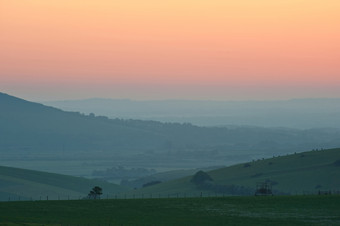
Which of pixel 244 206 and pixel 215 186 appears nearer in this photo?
pixel 244 206

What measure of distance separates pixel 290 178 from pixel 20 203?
94.0 meters

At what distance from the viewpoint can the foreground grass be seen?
107875 mm

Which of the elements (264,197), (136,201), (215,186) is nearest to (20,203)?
(136,201)

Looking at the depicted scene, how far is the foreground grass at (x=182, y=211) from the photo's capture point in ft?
354

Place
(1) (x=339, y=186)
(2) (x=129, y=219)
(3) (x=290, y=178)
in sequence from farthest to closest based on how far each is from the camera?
(3) (x=290, y=178)
(1) (x=339, y=186)
(2) (x=129, y=219)

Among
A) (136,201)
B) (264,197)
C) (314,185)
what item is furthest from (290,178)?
(136,201)

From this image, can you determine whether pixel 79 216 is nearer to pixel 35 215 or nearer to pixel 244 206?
pixel 35 215

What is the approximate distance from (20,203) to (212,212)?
3311 centimetres

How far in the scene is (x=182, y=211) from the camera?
12006cm

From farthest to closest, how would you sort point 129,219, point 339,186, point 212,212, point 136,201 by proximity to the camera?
point 339,186, point 136,201, point 212,212, point 129,219

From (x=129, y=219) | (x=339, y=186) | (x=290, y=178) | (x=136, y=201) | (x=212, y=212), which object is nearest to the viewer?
(x=129, y=219)

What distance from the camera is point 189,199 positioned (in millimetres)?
134875

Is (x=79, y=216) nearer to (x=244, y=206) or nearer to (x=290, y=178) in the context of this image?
(x=244, y=206)

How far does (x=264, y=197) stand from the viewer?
13688 cm
